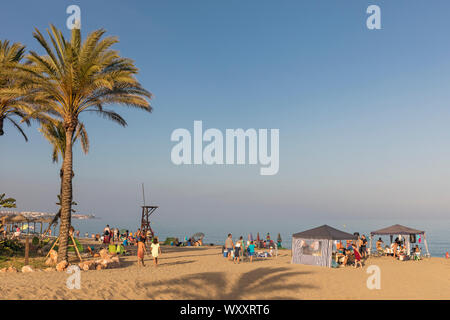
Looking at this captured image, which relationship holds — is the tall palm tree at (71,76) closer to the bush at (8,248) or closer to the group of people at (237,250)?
the bush at (8,248)

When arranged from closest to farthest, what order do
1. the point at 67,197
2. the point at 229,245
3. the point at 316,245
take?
the point at 67,197 < the point at 316,245 < the point at 229,245

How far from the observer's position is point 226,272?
16547 mm

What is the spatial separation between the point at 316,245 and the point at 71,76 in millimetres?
15604

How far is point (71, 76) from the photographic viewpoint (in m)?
17.9

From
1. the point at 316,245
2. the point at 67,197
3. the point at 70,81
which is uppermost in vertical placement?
the point at 70,81

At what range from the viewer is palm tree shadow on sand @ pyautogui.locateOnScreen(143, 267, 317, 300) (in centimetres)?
1234

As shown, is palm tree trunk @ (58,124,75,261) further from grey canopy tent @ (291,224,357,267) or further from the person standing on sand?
grey canopy tent @ (291,224,357,267)

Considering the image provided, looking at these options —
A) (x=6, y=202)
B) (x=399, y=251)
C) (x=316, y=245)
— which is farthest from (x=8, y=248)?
(x=399, y=251)

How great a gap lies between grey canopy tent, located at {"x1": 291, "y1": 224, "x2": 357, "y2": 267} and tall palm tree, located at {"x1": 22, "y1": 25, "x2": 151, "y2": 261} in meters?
12.5

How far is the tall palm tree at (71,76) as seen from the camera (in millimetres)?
17812

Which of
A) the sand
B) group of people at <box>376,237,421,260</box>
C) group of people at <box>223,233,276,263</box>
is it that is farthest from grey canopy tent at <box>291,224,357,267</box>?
group of people at <box>376,237,421,260</box>

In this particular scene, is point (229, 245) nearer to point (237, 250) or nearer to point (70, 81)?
point (237, 250)

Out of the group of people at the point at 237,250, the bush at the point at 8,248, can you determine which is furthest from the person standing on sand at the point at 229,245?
the bush at the point at 8,248

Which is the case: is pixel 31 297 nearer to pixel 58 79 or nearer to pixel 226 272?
pixel 226 272
